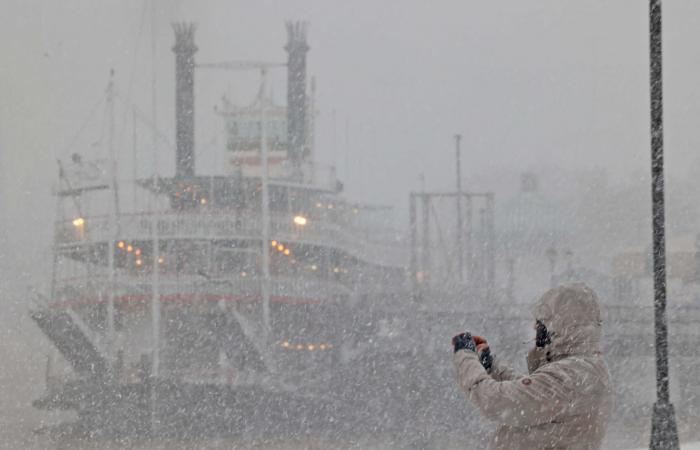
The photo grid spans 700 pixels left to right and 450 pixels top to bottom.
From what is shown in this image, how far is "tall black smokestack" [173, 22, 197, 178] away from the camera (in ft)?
109

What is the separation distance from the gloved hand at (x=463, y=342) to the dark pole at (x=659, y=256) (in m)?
1.64

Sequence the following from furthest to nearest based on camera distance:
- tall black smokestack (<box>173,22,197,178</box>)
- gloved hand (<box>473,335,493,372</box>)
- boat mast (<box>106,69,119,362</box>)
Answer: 1. tall black smokestack (<box>173,22,197,178</box>)
2. boat mast (<box>106,69,119,362</box>)
3. gloved hand (<box>473,335,493,372</box>)

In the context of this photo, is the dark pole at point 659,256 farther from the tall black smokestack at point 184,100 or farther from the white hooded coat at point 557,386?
the tall black smokestack at point 184,100

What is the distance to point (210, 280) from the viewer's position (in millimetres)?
28094

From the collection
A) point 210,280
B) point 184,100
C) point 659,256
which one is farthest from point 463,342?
point 184,100

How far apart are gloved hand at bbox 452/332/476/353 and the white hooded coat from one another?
0.7 inches

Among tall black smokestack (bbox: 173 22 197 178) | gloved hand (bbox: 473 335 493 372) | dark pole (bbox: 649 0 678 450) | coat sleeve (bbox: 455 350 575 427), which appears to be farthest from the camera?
tall black smokestack (bbox: 173 22 197 178)

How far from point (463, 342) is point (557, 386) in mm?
236

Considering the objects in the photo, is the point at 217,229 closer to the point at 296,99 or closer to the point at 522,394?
the point at 296,99

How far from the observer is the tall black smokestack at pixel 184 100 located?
3331 cm

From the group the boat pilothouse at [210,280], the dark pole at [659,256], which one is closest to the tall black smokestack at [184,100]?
the boat pilothouse at [210,280]

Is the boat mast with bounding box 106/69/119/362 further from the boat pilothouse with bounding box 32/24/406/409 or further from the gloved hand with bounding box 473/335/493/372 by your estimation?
the gloved hand with bounding box 473/335/493/372

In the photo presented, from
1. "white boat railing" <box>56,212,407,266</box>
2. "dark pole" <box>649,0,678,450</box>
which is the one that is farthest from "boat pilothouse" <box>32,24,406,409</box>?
"dark pole" <box>649,0,678,450</box>

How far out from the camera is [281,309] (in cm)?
2920
